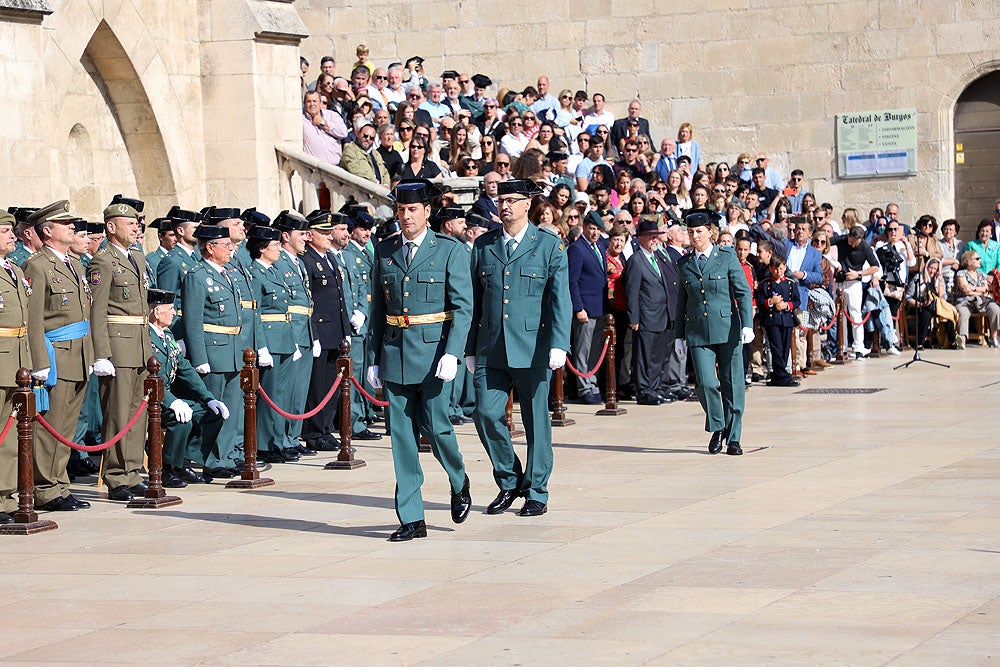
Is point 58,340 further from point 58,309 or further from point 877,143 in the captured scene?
point 877,143

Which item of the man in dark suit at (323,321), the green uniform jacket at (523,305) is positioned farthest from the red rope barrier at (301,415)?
the green uniform jacket at (523,305)

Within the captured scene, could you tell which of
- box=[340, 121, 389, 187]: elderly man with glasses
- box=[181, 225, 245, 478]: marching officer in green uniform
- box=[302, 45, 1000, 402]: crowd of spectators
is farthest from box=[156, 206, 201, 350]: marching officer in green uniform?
box=[340, 121, 389, 187]: elderly man with glasses

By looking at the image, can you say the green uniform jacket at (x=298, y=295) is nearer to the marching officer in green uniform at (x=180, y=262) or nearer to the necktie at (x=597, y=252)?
Result: the marching officer in green uniform at (x=180, y=262)

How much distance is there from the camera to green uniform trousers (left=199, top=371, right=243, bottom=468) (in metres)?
11.2

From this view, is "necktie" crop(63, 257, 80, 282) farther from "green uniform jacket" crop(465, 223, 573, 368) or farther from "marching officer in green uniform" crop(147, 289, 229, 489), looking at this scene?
"green uniform jacket" crop(465, 223, 573, 368)

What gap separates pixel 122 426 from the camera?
10477 mm

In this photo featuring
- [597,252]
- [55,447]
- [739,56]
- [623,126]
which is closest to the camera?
[55,447]

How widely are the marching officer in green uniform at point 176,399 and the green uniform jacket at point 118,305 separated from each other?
13.4 inches

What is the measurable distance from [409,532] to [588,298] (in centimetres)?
761

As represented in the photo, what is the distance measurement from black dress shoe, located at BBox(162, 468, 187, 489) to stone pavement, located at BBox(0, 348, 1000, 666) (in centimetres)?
27

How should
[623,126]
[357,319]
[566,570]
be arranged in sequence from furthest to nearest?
[623,126]
[357,319]
[566,570]

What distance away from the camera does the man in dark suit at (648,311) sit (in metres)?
16.0

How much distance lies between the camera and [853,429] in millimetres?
13164

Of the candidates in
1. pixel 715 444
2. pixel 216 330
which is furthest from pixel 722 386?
pixel 216 330
